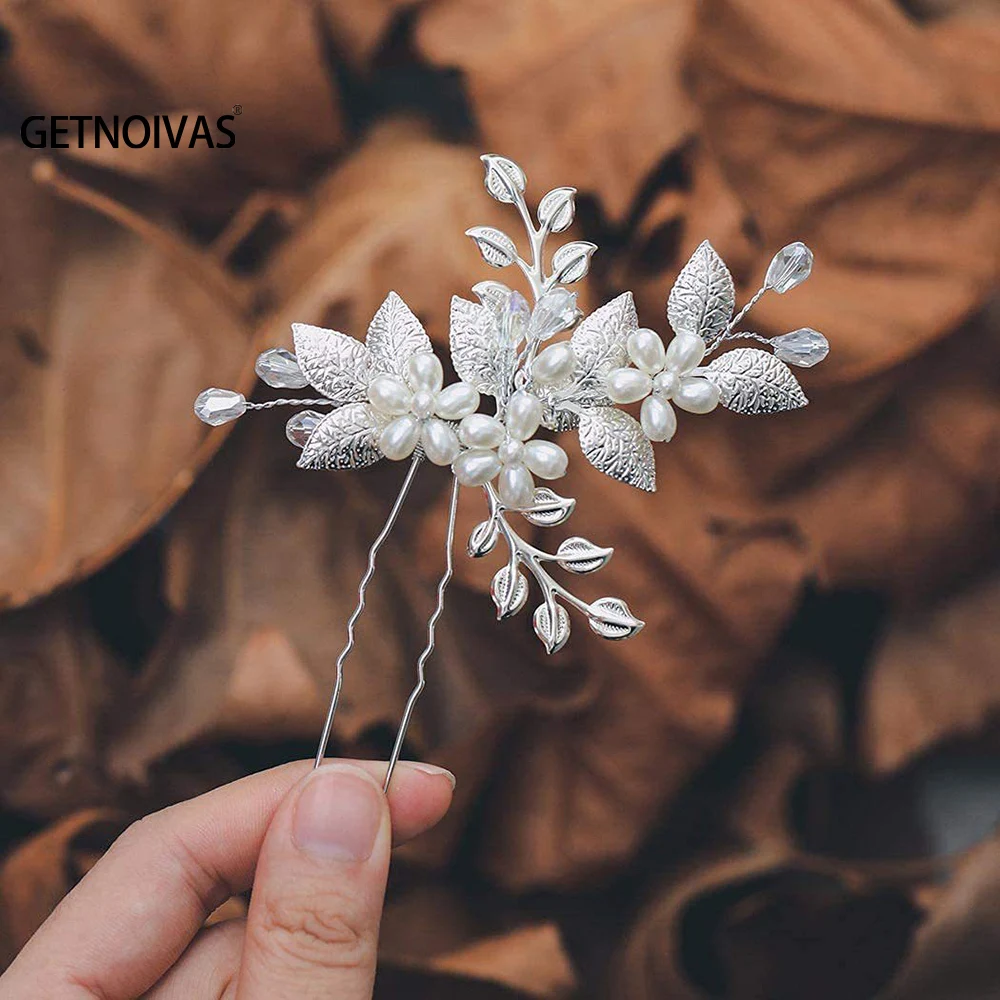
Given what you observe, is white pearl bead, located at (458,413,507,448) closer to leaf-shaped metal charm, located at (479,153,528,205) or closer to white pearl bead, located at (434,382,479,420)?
white pearl bead, located at (434,382,479,420)

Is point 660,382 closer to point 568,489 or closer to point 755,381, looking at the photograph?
point 755,381

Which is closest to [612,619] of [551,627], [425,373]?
[551,627]

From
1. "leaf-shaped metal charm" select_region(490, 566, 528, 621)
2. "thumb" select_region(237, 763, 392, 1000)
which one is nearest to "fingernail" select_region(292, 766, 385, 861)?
"thumb" select_region(237, 763, 392, 1000)

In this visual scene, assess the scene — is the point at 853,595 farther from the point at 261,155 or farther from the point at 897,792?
the point at 261,155

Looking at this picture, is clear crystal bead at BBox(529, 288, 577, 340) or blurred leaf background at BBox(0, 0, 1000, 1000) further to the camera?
blurred leaf background at BBox(0, 0, 1000, 1000)

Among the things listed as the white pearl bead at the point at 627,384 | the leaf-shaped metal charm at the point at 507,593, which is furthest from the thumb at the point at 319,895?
the white pearl bead at the point at 627,384

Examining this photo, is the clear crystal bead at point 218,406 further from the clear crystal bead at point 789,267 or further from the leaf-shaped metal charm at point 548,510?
the clear crystal bead at point 789,267

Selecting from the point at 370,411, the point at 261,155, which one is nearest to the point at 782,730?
the point at 370,411
